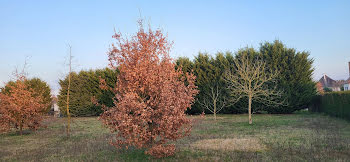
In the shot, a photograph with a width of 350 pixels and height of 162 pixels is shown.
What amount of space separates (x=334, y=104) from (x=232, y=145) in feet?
41.5

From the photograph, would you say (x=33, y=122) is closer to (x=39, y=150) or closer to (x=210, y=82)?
(x=39, y=150)

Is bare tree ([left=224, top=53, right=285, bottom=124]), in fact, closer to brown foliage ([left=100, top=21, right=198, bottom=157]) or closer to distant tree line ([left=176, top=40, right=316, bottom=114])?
distant tree line ([left=176, top=40, right=316, bottom=114])

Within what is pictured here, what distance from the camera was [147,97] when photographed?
25.2ft

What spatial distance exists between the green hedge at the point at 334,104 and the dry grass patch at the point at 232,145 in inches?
360

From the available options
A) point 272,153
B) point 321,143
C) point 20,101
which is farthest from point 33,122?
point 321,143

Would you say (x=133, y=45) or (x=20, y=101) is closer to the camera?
(x=133, y=45)

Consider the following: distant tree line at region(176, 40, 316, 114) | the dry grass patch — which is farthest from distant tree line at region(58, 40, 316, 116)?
the dry grass patch

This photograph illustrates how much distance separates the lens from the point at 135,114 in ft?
22.5

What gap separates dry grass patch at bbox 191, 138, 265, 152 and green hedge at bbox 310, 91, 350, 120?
9.15m

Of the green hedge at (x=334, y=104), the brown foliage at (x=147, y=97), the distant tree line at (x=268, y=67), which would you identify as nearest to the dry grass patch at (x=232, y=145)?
the brown foliage at (x=147, y=97)

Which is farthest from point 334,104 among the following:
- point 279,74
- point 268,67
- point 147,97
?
point 147,97

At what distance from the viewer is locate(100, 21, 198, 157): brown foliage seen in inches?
265

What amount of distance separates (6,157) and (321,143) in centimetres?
995

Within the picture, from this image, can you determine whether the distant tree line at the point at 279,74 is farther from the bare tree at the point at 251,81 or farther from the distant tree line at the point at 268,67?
the bare tree at the point at 251,81
